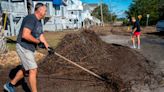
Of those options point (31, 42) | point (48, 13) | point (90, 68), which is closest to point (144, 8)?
point (48, 13)

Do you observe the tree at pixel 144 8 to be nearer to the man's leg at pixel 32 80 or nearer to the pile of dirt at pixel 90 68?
the pile of dirt at pixel 90 68

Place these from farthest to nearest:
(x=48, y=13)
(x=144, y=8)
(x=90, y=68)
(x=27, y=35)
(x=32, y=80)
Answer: (x=144, y=8) → (x=48, y=13) → (x=90, y=68) → (x=32, y=80) → (x=27, y=35)

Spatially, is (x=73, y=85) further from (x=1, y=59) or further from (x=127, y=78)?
(x=1, y=59)

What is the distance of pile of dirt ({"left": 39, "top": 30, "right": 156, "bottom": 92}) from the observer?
7762mm

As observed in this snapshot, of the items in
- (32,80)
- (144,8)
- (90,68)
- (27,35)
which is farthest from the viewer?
(144,8)

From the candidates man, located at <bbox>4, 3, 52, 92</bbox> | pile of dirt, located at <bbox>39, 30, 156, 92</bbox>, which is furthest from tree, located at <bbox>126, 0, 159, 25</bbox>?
man, located at <bbox>4, 3, 52, 92</bbox>

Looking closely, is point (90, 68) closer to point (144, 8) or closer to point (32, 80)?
point (32, 80)

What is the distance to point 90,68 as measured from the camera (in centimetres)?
946

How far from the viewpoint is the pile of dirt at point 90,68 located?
7762mm

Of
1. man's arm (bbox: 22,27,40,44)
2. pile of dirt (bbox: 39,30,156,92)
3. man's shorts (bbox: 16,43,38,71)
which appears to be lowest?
pile of dirt (bbox: 39,30,156,92)

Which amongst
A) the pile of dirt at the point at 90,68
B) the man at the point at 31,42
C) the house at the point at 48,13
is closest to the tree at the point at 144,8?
the house at the point at 48,13

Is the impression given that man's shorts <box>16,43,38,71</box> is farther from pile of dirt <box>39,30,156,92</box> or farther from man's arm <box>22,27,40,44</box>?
pile of dirt <box>39,30,156,92</box>

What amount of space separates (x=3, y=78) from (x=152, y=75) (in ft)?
13.1

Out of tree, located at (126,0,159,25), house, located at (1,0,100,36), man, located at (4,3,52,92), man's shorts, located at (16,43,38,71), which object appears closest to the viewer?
A: man, located at (4,3,52,92)
